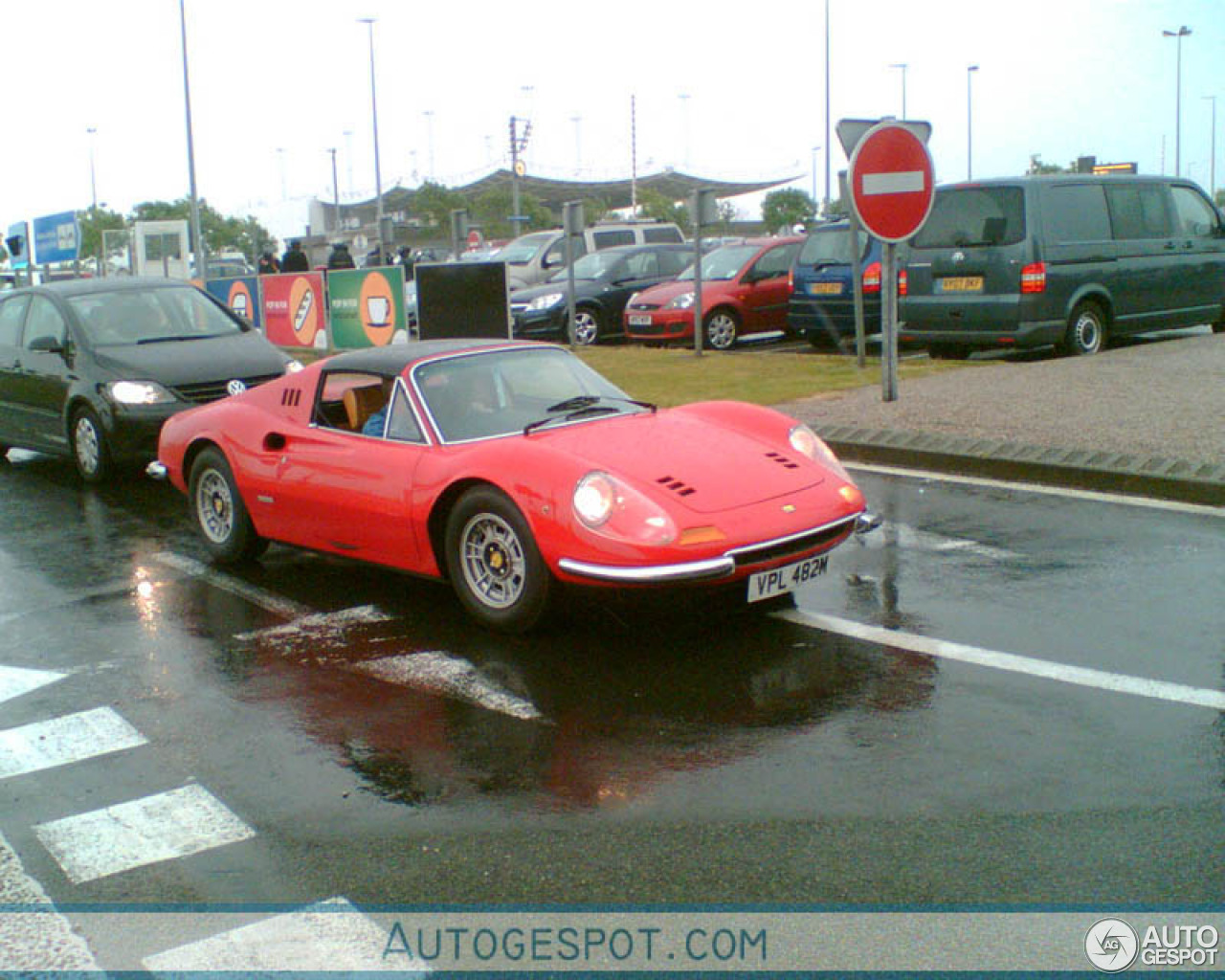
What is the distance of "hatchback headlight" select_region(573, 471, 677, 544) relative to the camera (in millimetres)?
5391

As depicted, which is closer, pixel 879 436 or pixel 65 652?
pixel 65 652

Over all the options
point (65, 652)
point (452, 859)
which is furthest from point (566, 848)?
point (65, 652)

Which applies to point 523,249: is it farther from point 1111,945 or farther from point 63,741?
point 1111,945

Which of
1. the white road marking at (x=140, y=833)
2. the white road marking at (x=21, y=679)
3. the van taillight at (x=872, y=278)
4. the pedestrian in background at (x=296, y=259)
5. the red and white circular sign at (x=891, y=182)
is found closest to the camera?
the white road marking at (x=140, y=833)

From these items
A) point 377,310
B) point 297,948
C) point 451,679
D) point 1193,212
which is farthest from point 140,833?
point 377,310

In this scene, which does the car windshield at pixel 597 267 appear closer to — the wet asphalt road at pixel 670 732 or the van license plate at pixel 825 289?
the van license plate at pixel 825 289

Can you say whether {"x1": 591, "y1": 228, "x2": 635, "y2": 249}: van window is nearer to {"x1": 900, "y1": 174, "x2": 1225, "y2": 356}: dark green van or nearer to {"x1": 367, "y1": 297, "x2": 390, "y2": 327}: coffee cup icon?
{"x1": 367, "y1": 297, "x2": 390, "y2": 327}: coffee cup icon

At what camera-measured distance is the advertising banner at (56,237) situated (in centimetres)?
3131

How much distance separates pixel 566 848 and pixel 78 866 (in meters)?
1.35

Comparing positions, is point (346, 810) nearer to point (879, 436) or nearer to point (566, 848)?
point (566, 848)

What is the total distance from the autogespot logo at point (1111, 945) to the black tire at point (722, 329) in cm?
1656

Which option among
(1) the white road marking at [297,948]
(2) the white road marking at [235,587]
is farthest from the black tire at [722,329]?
(1) the white road marking at [297,948]

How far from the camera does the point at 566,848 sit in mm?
3807

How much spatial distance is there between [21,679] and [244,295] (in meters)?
18.0
